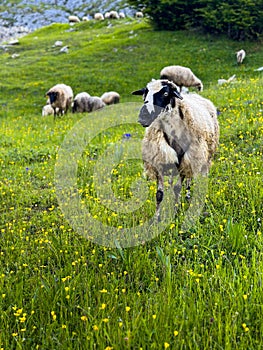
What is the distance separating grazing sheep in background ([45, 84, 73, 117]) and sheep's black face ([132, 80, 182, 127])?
42.5ft

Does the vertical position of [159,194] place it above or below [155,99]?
below

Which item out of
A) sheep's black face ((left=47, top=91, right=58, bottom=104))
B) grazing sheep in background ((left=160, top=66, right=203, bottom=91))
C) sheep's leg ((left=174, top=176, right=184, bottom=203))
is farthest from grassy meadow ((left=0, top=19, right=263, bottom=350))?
grazing sheep in background ((left=160, top=66, right=203, bottom=91))

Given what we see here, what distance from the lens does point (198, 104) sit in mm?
6719

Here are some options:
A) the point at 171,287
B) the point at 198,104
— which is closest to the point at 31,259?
the point at 171,287

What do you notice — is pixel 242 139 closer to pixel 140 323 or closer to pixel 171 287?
pixel 171 287

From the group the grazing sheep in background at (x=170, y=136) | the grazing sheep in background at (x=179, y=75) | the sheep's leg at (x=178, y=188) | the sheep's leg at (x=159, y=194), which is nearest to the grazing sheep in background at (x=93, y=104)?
the grazing sheep in background at (x=179, y=75)

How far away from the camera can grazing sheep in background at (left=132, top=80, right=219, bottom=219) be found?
5.34 metres

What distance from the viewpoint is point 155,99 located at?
529 centimetres

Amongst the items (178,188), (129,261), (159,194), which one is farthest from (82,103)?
(129,261)

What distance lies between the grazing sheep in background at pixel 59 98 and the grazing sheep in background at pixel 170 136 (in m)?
12.6

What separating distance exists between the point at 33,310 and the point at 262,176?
166 inches

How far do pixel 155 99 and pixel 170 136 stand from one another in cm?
68

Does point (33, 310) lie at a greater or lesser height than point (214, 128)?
lesser

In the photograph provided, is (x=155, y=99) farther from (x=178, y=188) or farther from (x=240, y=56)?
(x=240, y=56)
